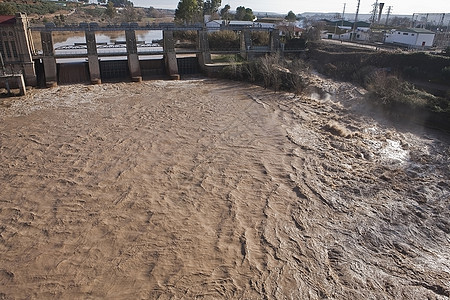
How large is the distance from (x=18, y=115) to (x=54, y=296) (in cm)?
1661

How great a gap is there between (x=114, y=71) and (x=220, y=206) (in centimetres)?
2279

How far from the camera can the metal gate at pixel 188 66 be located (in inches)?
1312

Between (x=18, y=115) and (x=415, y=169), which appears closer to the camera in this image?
(x=415, y=169)

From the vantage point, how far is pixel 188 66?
33594 millimetres

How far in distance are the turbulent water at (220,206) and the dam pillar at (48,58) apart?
701 cm

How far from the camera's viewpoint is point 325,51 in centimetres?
3597

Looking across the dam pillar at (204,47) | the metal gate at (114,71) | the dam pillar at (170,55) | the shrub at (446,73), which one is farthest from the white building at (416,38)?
the metal gate at (114,71)

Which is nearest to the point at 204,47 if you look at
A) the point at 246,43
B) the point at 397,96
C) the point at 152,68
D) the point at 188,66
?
the point at 188,66

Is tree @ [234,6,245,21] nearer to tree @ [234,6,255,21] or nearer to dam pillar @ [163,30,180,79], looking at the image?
tree @ [234,6,255,21]

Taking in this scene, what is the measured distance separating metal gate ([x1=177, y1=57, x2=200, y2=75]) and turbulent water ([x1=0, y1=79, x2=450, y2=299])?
39.8 ft

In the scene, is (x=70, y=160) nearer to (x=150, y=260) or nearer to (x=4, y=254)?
(x=4, y=254)

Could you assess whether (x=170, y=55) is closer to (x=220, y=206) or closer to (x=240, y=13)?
(x=220, y=206)

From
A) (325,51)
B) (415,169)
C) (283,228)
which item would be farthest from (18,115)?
(325,51)

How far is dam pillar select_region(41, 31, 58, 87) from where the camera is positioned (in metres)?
28.2
